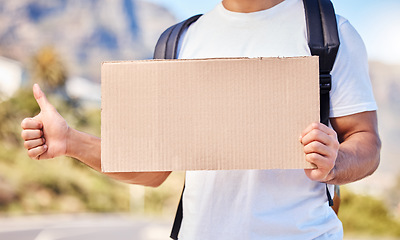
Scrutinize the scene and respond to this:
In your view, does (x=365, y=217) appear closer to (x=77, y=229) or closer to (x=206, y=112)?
(x=77, y=229)

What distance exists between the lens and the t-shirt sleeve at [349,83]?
4.73 feet

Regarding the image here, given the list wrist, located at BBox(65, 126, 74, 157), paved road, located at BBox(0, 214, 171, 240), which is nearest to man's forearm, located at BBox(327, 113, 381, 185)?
wrist, located at BBox(65, 126, 74, 157)

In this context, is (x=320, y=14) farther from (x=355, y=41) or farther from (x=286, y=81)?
(x=286, y=81)

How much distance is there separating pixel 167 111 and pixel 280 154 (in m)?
0.25

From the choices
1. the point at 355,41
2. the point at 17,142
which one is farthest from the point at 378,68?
the point at 355,41

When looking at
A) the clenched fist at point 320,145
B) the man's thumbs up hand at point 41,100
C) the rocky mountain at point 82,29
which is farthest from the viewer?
the rocky mountain at point 82,29

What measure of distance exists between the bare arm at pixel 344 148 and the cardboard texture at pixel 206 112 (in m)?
0.05

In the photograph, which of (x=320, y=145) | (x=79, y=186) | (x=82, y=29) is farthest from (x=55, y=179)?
(x=320, y=145)

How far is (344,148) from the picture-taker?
1.36 metres

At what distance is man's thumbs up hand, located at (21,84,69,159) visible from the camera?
1321 mm

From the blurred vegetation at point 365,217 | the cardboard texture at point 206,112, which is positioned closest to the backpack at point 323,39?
the cardboard texture at point 206,112

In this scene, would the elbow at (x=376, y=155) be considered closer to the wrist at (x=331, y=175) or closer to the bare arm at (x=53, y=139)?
the wrist at (x=331, y=175)

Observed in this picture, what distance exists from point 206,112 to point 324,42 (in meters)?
0.43

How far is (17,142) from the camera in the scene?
19.3 meters
